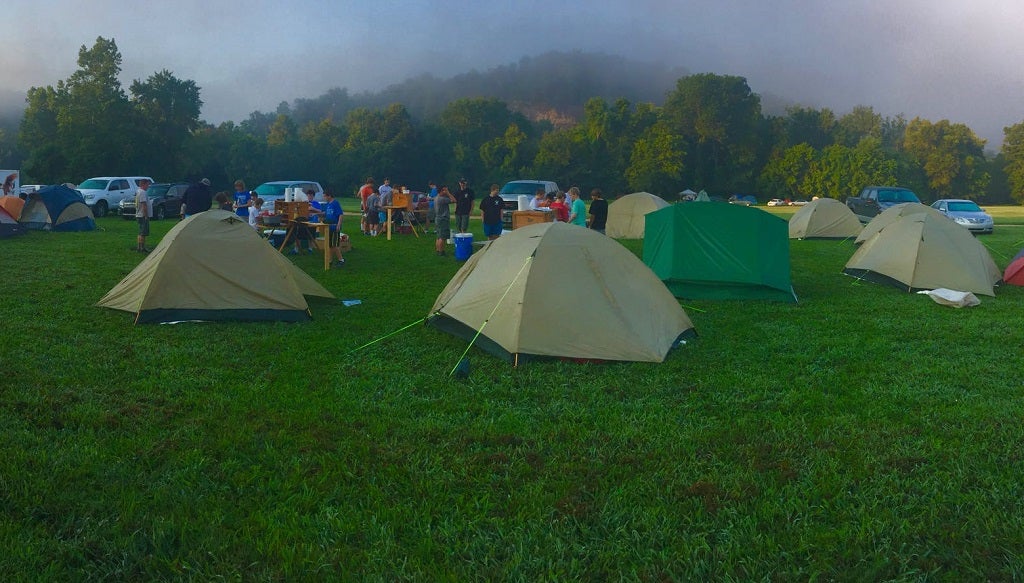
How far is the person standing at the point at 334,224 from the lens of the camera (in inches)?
559

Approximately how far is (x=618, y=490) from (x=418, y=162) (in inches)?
2747

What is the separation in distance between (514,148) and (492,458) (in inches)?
3075

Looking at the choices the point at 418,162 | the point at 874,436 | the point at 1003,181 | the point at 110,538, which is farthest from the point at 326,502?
the point at 1003,181

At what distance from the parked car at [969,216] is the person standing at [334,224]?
21774 millimetres

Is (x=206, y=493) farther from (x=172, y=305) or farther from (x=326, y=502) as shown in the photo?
(x=172, y=305)

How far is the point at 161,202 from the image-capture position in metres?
26.0

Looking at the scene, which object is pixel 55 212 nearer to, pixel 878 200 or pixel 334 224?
pixel 334 224

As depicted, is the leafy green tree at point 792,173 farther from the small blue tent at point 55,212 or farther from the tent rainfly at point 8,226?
the tent rainfly at point 8,226

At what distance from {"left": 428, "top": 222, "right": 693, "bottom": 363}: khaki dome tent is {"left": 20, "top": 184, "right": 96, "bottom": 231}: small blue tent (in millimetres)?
17305

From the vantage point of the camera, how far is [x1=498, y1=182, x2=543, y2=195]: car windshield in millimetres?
26406

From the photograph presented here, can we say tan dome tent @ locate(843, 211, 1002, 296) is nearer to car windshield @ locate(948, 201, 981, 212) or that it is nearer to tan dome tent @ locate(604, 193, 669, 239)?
tan dome tent @ locate(604, 193, 669, 239)

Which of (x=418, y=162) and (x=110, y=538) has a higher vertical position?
(x=418, y=162)

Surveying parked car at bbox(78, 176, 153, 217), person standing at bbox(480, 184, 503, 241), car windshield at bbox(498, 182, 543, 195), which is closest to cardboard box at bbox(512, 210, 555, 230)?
person standing at bbox(480, 184, 503, 241)

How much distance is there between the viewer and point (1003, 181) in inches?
3639
